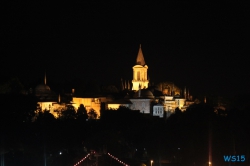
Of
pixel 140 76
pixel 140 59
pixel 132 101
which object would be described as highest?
pixel 140 59

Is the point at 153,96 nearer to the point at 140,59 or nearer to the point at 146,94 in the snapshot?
the point at 146,94

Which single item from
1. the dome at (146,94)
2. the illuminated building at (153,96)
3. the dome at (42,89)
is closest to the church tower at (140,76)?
the illuminated building at (153,96)

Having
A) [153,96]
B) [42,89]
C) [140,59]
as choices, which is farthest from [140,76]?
[42,89]

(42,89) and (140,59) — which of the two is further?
(140,59)

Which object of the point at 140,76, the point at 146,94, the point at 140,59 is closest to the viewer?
the point at 146,94

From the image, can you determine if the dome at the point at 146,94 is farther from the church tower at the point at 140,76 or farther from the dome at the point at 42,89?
the dome at the point at 42,89

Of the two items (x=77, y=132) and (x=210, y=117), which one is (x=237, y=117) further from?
(x=77, y=132)

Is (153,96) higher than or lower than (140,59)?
lower

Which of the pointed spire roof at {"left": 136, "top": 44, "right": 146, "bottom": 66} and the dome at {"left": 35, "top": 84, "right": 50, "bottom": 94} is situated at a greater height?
the pointed spire roof at {"left": 136, "top": 44, "right": 146, "bottom": 66}

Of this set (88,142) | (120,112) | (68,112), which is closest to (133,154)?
(88,142)

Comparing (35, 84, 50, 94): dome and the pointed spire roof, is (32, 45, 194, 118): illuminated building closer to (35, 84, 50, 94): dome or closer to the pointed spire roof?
(35, 84, 50, 94): dome

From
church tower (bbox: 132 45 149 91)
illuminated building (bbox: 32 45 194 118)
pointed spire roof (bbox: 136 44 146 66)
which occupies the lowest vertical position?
illuminated building (bbox: 32 45 194 118)

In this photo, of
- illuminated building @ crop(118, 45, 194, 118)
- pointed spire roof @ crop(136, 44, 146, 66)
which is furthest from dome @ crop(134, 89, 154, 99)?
pointed spire roof @ crop(136, 44, 146, 66)

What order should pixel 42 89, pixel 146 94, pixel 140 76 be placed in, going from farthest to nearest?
pixel 140 76 → pixel 146 94 → pixel 42 89
